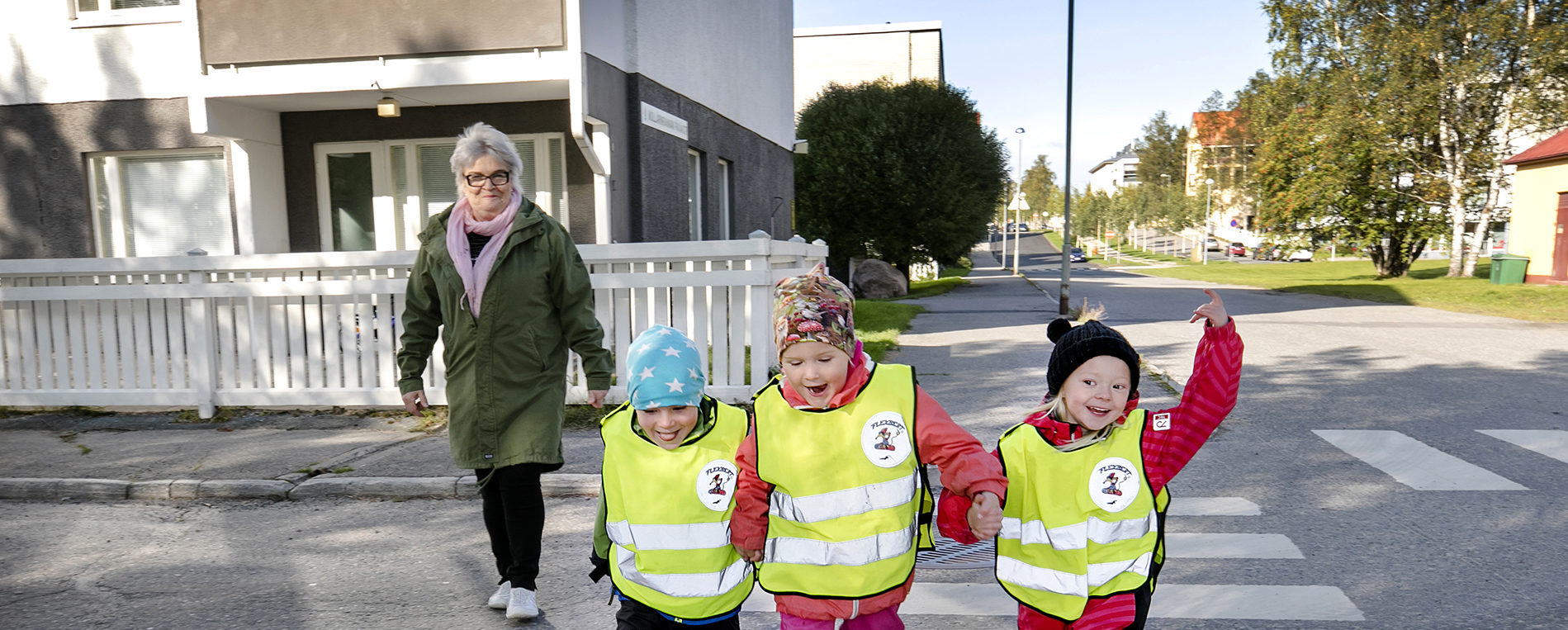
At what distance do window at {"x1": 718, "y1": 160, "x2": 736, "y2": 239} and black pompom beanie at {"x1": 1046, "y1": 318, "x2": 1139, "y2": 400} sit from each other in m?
12.2

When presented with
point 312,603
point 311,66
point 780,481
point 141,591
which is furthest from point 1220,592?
point 311,66

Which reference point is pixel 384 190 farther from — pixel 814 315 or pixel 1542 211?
pixel 1542 211

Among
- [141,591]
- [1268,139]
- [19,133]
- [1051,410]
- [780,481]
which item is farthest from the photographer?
[1268,139]

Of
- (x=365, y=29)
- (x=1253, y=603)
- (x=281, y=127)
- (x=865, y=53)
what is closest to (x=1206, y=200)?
(x=865, y=53)

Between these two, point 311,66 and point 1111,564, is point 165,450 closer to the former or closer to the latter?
point 311,66

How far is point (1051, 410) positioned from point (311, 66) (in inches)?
363

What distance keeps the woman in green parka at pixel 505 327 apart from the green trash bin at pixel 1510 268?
29.2 m

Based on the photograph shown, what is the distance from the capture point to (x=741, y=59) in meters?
14.9

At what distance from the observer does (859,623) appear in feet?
8.04

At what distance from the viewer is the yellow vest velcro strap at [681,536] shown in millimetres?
2514

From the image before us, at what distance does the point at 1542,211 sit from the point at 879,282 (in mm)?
18339

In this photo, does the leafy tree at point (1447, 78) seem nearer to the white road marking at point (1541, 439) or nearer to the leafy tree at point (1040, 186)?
the white road marking at point (1541, 439)

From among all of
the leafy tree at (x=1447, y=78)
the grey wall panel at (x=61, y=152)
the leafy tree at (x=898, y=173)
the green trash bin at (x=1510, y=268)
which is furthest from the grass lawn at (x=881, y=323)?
the green trash bin at (x=1510, y=268)

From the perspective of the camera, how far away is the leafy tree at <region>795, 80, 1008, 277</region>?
27.5 meters
